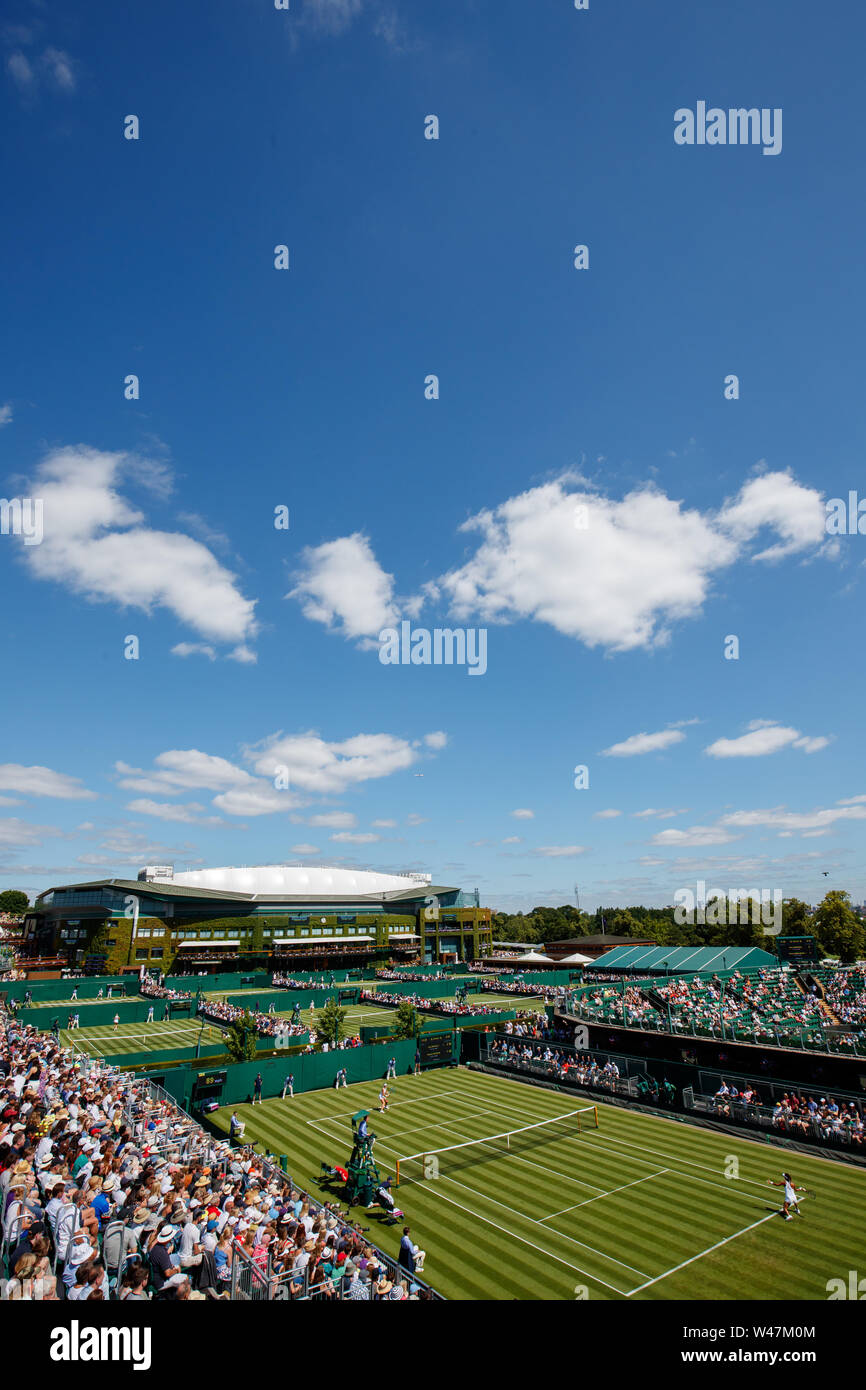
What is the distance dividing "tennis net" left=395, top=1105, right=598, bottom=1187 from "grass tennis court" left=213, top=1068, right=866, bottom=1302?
267mm

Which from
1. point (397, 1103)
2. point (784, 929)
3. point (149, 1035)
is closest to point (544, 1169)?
point (397, 1103)

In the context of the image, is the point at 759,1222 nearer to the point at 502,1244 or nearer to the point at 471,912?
the point at 502,1244

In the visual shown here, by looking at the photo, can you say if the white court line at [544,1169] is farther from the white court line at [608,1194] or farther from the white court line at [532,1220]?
the white court line at [532,1220]

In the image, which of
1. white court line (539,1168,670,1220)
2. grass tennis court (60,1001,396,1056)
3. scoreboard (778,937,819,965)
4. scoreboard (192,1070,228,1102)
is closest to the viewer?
white court line (539,1168,670,1220)

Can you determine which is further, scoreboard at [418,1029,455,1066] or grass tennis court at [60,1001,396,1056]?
grass tennis court at [60,1001,396,1056]

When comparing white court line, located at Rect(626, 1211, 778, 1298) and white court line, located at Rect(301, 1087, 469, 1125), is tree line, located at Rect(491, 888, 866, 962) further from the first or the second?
white court line, located at Rect(626, 1211, 778, 1298)

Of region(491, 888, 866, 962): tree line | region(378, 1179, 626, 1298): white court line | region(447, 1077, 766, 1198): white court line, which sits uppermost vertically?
region(378, 1179, 626, 1298): white court line

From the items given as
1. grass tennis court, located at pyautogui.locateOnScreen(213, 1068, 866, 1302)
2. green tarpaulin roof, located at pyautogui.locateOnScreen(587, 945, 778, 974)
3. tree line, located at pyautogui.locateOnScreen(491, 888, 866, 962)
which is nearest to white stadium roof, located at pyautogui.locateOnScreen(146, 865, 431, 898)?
tree line, located at pyautogui.locateOnScreen(491, 888, 866, 962)

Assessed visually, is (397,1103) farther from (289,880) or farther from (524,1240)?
(289,880)

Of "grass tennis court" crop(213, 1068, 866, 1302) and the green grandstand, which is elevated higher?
"grass tennis court" crop(213, 1068, 866, 1302)

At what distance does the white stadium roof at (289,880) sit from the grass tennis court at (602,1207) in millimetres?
80319

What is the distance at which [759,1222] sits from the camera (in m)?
20.7

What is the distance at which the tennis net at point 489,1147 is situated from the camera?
25438 mm

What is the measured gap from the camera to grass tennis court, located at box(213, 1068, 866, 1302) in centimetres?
1761
